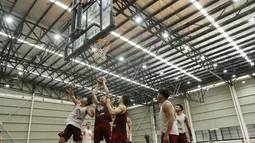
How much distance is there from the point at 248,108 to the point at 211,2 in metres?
10.2

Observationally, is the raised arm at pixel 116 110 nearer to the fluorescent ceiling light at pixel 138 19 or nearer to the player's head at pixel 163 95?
the player's head at pixel 163 95

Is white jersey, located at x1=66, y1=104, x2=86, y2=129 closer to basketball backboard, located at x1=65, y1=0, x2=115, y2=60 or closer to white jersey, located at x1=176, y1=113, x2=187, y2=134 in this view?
basketball backboard, located at x1=65, y1=0, x2=115, y2=60

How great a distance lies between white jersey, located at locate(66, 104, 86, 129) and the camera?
188 inches

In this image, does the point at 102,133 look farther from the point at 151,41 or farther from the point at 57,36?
the point at 151,41

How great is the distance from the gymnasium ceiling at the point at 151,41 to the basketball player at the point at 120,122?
221 inches

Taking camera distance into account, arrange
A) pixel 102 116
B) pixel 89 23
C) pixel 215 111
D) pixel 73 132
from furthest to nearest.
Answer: pixel 215 111, pixel 89 23, pixel 73 132, pixel 102 116

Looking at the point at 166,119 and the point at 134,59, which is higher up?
the point at 134,59

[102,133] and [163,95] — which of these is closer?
[163,95]

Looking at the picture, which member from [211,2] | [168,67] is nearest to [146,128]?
[168,67]

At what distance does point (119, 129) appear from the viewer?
3.91 m

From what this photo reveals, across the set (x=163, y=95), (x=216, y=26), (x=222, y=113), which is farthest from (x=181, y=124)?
(x=222, y=113)

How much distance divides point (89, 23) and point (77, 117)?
2547 millimetres

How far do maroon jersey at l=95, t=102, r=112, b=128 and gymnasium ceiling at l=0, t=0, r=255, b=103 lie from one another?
522cm

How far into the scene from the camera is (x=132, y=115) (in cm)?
2270
